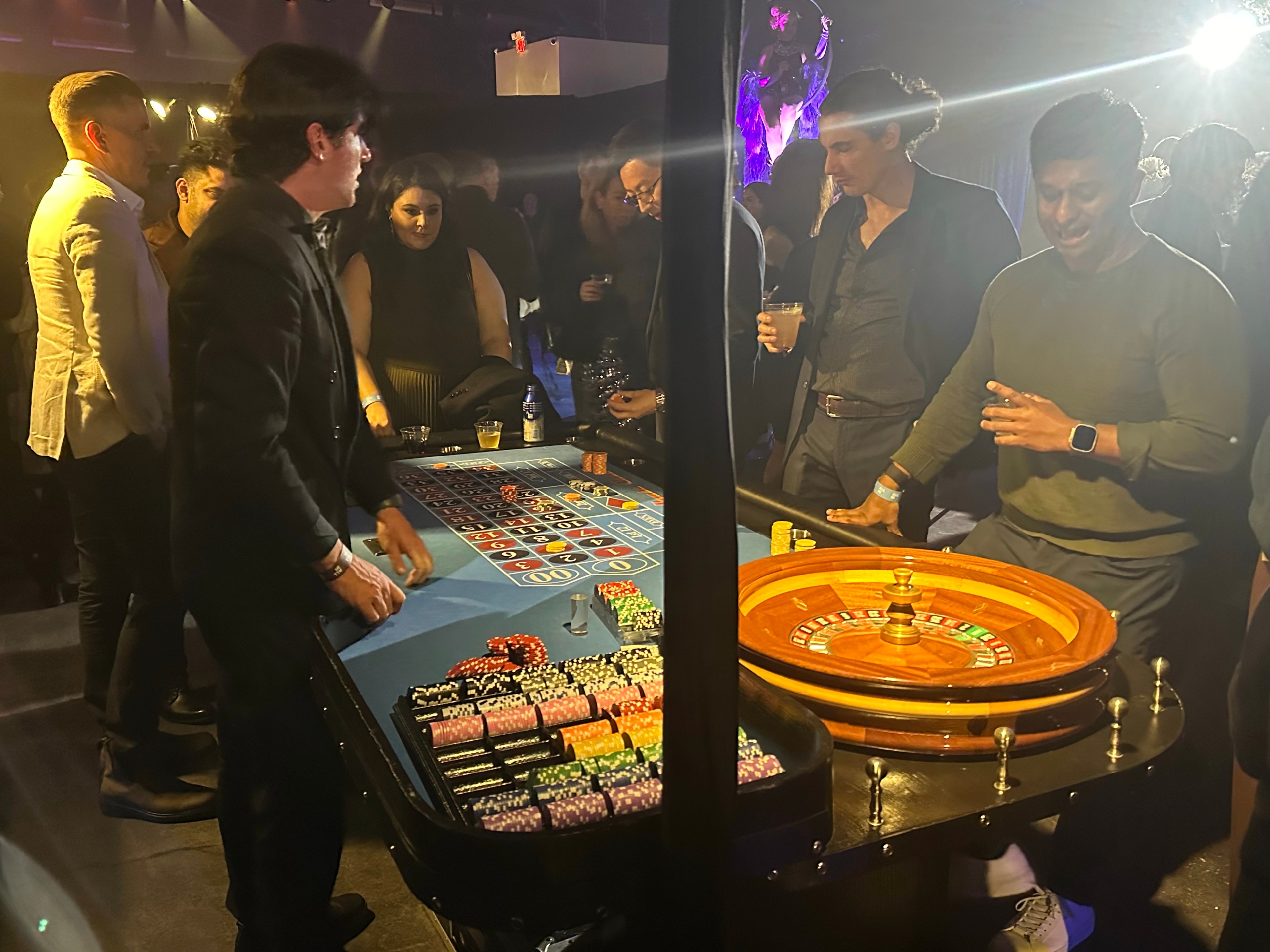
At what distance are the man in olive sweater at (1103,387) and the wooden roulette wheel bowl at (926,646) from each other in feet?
1.46

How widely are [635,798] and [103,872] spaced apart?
61.0 inches

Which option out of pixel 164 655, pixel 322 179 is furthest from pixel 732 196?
pixel 164 655

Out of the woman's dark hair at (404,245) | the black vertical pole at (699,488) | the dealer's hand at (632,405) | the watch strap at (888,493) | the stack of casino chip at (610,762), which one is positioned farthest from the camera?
the woman's dark hair at (404,245)

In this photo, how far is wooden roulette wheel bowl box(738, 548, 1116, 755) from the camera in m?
0.83

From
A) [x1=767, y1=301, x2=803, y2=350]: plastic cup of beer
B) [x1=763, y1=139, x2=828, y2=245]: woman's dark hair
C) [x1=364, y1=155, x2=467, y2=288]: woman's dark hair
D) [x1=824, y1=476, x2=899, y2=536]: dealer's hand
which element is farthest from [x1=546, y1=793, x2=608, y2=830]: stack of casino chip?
[x1=763, y1=139, x2=828, y2=245]: woman's dark hair

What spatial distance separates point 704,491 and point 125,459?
186 centimetres

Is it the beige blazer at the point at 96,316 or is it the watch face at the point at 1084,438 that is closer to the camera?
the watch face at the point at 1084,438

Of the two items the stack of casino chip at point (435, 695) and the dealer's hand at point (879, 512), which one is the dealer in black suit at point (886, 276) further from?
the stack of casino chip at point (435, 695)

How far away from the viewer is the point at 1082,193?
157cm

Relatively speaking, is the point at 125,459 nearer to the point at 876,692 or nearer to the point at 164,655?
the point at 164,655

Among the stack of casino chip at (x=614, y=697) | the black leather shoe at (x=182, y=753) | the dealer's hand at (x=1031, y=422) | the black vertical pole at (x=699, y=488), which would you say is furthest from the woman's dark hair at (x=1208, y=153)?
the black leather shoe at (x=182, y=753)

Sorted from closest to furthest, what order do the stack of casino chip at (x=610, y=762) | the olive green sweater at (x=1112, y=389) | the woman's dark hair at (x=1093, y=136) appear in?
the stack of casino chip at (x=610, y=762), the olive green sweater at (x=1112, y=389), the woman's dark hair at (x=1093, y=136)

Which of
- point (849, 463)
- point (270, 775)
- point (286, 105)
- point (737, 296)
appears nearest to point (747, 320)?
point (737, 296)

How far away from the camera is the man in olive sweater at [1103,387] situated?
1444 mm
